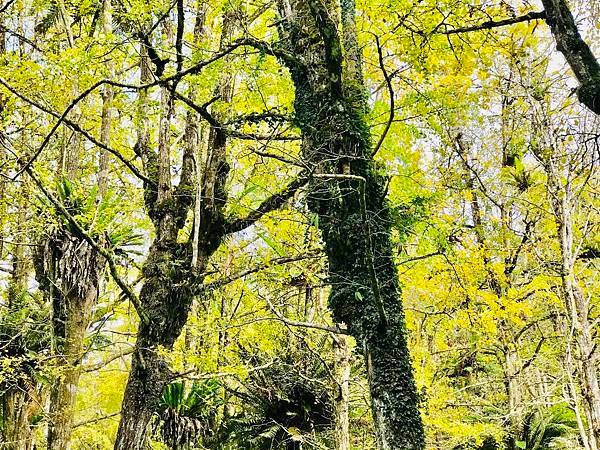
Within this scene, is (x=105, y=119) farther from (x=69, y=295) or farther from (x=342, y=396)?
(x=342, y=396)

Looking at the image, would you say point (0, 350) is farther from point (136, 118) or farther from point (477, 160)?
point (477, 160)

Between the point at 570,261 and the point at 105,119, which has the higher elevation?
the point at 105,119

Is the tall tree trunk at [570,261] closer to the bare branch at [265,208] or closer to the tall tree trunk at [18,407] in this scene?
the bare branch at [265,208]

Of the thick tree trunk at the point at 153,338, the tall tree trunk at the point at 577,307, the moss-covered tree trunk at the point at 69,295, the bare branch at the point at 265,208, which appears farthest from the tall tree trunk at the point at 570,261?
the moss-covered tree trunk at the point at 69,295

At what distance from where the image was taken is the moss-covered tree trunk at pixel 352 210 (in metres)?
4.25

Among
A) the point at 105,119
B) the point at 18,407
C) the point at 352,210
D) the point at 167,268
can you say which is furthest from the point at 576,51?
the point at 18,407

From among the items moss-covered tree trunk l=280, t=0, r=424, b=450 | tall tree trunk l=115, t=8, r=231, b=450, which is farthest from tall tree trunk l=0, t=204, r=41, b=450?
moss-covered tree trunk l=280, t=0, r=424, b=450

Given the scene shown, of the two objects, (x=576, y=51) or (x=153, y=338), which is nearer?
(x=576, y=51)

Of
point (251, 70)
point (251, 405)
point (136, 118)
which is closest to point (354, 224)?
point (251, 70)

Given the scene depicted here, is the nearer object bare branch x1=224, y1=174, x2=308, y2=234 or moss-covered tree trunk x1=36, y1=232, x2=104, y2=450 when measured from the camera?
moss-covered tree trunk x1=36, y1=232, x2=104, y2=450

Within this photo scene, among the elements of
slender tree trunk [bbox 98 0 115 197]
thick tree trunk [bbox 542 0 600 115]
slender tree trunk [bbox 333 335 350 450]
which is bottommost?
slender tree trunk [bbox 333 335 350 450]

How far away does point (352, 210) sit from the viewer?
5004 mm

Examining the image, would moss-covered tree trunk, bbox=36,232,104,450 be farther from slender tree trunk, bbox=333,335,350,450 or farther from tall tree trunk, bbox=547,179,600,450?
tall tree trunk, bbox=547,179,600,450

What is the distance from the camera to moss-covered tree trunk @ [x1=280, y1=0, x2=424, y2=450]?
4250 millimetres
